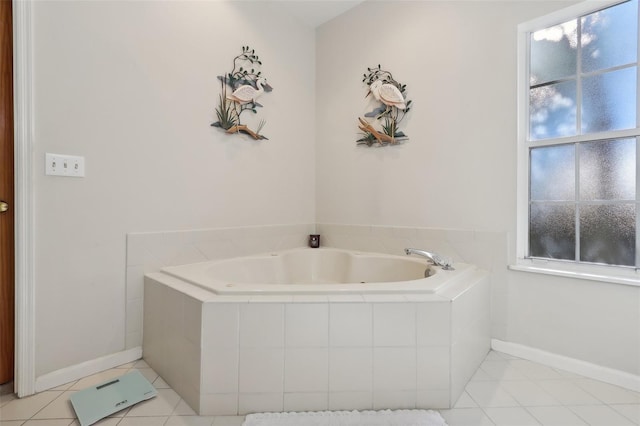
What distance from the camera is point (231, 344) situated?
3.82ft

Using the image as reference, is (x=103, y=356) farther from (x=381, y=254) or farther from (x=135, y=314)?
(x=381, y=254)

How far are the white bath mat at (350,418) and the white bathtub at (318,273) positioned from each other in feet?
1.49

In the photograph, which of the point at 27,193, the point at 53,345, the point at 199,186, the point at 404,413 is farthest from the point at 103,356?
the point at 404,413

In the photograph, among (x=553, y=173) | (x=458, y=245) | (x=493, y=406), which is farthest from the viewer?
(x=458, y=245)

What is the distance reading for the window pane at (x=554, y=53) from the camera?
5.31ft

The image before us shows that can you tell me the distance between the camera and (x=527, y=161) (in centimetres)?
173

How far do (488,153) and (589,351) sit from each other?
114cm

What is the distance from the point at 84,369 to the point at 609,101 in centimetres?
296

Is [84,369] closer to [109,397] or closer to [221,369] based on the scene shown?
[109,397]

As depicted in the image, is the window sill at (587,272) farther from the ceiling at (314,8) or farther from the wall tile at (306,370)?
the ceiling at (314,8)

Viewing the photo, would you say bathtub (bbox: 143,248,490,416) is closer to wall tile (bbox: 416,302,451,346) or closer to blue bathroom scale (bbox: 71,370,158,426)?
wall tile (bbox: 416,302,451,346)

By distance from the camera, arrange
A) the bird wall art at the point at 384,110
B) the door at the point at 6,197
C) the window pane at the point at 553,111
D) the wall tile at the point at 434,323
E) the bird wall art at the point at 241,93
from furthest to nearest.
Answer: the bird wall art at the point at 384,110, the bird wall art at the point at 241,93, the window pane at the point at 553,111, the door at the point at 6,197, the wall tile at the point at 434,323

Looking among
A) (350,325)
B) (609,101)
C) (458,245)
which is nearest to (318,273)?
(458,245)

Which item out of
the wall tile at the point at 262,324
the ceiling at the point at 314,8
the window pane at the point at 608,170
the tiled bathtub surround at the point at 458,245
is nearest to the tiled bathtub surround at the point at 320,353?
the wall tile at the point at 262,324
